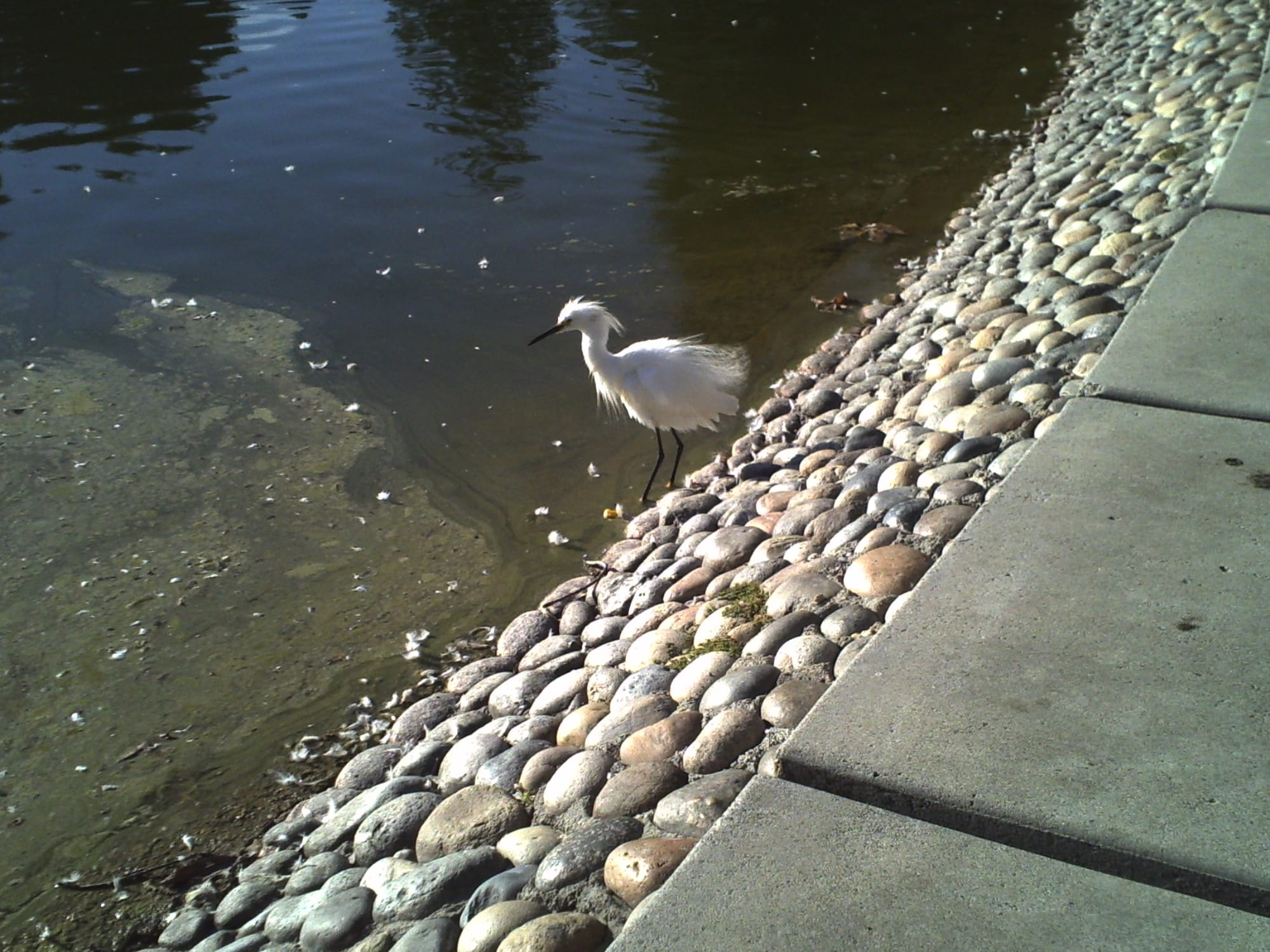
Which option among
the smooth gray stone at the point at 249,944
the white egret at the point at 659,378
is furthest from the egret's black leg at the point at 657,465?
the smooth gray stone at the point at 249,944

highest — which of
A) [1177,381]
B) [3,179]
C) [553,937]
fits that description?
[1177,381]

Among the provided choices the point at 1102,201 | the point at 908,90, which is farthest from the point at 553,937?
the point at 908,90

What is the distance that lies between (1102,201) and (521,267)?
3.82 meters

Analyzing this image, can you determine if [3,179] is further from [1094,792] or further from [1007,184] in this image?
[1094,792]

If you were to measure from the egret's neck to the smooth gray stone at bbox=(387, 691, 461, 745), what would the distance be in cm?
224

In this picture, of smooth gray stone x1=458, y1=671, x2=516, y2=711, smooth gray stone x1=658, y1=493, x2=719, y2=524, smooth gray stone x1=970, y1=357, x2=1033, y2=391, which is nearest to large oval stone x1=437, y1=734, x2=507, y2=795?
smooth gray stone x1=458, y1=671, x2=516, y2=711

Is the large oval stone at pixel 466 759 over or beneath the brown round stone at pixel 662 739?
beneath

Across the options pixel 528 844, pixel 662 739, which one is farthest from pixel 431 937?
pixel 662 739

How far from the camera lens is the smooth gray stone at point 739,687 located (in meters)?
2.64

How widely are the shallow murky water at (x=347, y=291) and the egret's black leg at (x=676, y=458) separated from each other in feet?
0.61

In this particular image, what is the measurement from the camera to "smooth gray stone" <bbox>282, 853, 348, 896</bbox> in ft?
9.27

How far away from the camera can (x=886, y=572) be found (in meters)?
2.92

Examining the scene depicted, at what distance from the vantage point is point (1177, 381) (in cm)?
329

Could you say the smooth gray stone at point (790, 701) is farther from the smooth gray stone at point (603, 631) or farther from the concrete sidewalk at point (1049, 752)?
the smooth gray stone at point (603, 631)
